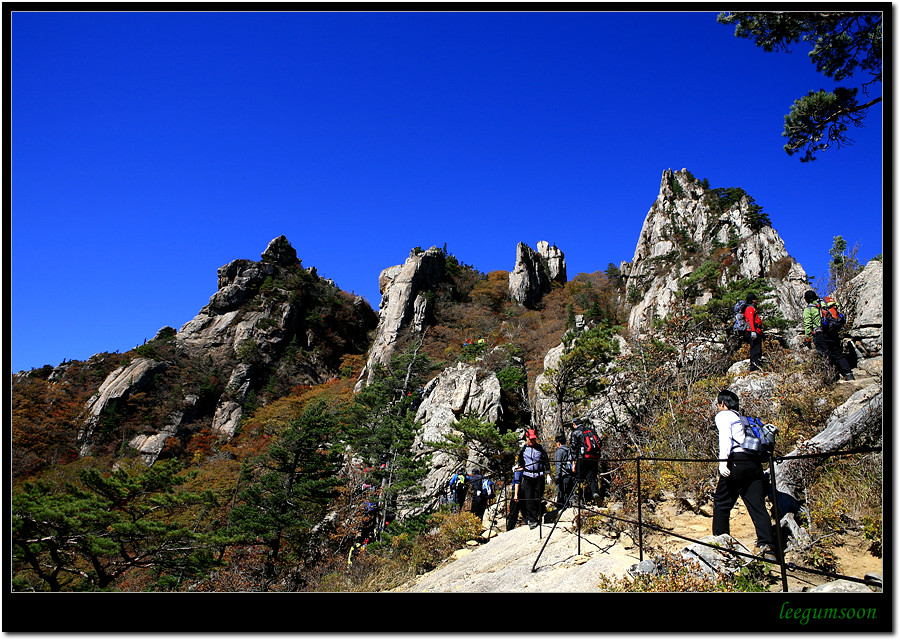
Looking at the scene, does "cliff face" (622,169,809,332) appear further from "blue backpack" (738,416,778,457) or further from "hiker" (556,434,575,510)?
"blue backpack" (738,416,778,457)

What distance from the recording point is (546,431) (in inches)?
591

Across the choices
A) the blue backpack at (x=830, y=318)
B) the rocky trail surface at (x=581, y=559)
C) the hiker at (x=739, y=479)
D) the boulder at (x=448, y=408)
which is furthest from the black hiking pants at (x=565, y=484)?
the boulder at (x=448, y=408)

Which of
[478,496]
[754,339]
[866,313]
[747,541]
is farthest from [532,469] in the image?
[866,313]

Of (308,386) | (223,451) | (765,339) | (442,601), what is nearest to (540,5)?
(442,601)

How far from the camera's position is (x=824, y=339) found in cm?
728

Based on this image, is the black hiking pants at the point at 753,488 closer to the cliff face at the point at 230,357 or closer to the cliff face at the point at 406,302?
the cliff face at the point at 406,302

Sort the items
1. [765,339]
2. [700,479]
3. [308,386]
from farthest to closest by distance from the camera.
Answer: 1. [308,386]
2. [765,339]
3. [700,479]

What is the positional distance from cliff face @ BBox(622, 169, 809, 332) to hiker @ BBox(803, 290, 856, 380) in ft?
26.0

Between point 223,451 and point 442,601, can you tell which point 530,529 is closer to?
point 442,601

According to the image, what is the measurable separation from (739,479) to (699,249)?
115 ft

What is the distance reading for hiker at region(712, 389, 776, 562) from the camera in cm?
341

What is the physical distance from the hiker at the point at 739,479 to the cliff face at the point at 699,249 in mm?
13246

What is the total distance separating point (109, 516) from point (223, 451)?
2403cm

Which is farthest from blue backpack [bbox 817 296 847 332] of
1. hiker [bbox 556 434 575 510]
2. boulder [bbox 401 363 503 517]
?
boulder [bbox 401 363 503 517]
